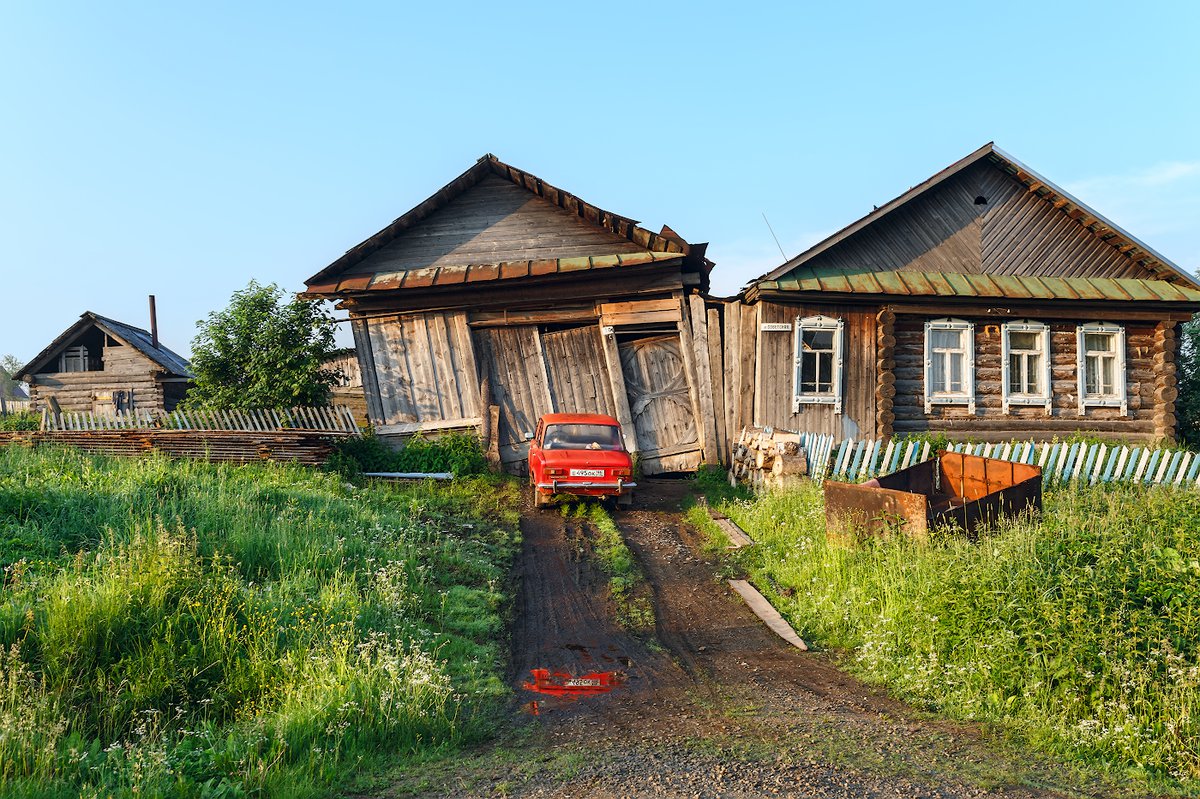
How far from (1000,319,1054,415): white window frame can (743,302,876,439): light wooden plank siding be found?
299 centimetres

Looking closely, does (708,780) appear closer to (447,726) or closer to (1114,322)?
(447,726)

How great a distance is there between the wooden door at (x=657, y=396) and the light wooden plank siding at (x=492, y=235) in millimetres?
2422

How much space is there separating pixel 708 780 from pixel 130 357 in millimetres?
33815

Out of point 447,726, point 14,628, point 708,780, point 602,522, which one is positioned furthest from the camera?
point 602,522

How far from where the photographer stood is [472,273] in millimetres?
17531

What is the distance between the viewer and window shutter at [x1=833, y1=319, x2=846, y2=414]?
17.0 meters

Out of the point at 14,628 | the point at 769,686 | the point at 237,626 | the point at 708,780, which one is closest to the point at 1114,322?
the point at 769,686

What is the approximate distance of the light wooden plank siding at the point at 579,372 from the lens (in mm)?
17797

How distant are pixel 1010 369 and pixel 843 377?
3952mm

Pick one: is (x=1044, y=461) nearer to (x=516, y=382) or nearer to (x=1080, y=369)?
(x=1080, y=369)

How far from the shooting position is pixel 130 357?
3238cm

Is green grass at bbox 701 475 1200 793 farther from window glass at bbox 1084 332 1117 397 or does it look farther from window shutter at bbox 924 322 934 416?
window glass at bbox 1084 332 1117 397

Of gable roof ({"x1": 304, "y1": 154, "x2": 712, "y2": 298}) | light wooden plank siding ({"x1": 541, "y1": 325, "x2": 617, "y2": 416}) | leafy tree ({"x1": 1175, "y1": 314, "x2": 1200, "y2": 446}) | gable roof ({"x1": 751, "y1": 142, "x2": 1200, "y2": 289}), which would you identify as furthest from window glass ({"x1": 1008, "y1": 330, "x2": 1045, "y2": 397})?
→ light wooden plank siding ({"x1": 541, "y1": 325, "x2": 617, "y2": 416})

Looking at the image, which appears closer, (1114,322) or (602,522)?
(602,522)
